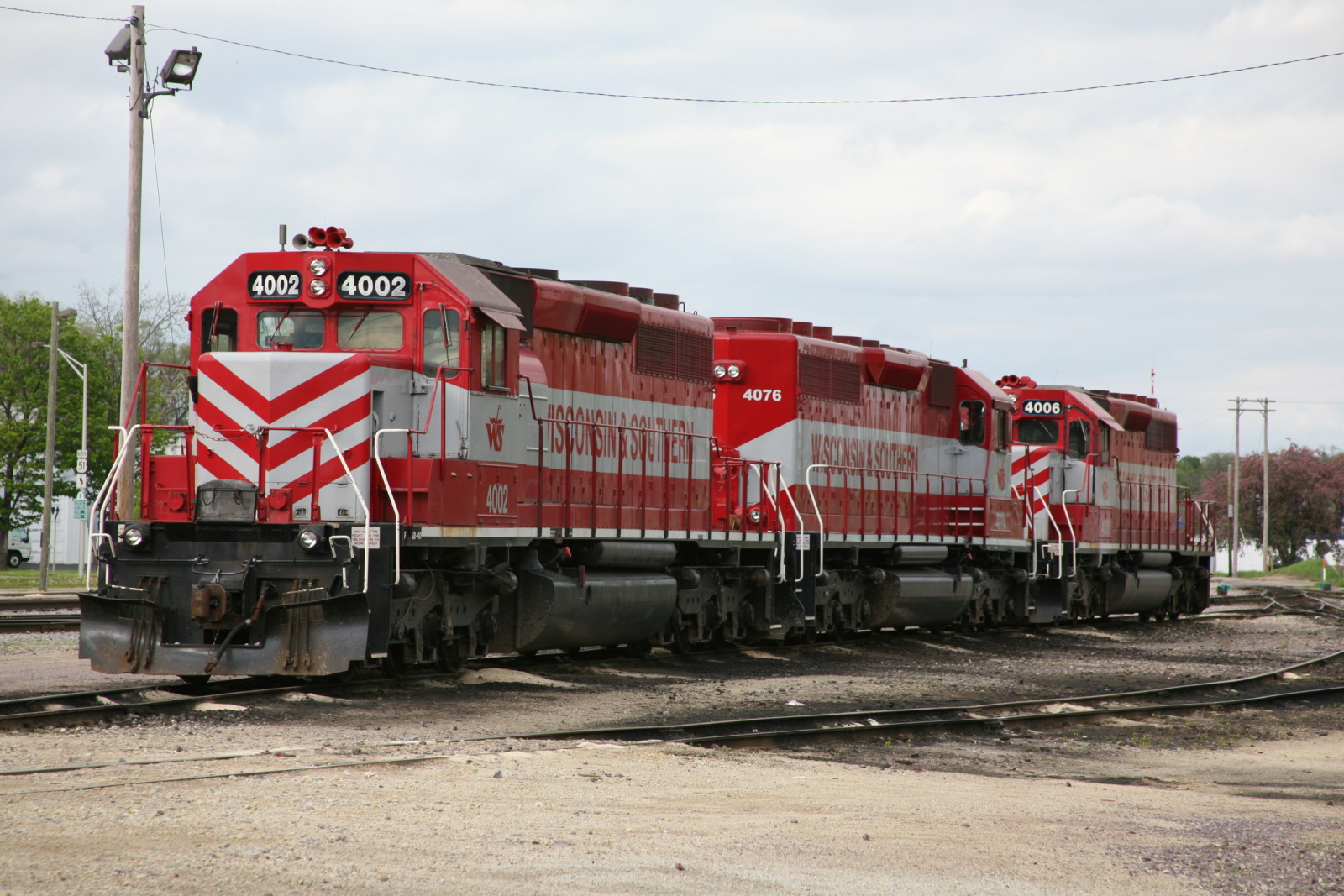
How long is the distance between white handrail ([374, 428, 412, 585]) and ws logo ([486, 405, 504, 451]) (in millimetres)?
1108

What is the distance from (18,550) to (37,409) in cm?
697

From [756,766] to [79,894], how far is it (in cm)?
493

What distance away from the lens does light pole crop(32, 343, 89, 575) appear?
28844mm

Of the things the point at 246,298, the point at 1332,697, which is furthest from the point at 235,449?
the point at 1332,697

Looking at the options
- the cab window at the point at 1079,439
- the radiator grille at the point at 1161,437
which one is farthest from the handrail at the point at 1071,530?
→ the radiator grille at the point at 1161,437

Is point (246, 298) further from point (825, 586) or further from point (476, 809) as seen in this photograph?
point (825, 586)

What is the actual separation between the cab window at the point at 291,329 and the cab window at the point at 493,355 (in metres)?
1.42

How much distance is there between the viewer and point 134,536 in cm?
1195

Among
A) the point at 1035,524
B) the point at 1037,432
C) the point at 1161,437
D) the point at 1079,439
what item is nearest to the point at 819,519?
the point at 1035,524

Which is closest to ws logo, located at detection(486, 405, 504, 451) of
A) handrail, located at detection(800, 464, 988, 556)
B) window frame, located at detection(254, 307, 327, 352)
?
window frame, located at detection(254, 307, 327, 352)

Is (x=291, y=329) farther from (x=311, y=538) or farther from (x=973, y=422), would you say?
(x=973, y=422)

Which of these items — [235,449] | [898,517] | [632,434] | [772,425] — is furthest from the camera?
[898,517]

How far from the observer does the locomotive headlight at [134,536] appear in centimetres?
1194

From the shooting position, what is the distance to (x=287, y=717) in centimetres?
1092
